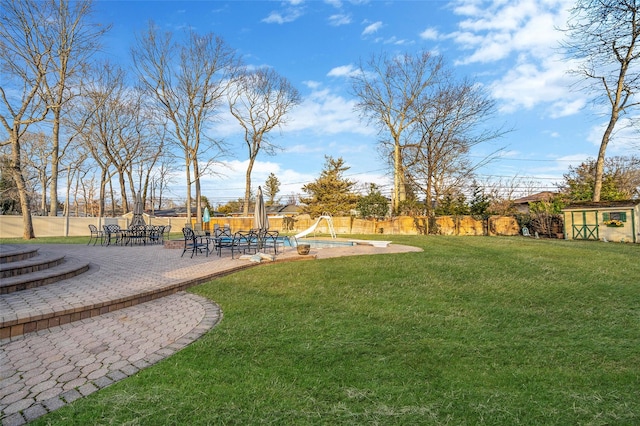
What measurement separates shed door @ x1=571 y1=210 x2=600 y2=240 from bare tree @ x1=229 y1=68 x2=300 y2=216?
839 inches

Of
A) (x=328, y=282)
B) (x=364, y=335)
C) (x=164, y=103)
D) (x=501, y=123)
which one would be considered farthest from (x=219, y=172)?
(x=364, y=335)

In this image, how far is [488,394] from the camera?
7.77ft

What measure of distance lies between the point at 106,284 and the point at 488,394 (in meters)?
5.92

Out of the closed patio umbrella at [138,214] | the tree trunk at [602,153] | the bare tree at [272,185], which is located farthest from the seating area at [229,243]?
the bare tree at [272,185]

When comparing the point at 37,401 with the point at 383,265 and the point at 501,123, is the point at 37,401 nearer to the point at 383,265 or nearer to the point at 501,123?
the point at 383,265

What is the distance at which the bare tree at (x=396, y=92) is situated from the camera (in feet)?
75.9

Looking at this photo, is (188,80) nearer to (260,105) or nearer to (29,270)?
(260,105)

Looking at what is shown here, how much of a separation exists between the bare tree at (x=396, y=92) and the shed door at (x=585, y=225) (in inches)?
383

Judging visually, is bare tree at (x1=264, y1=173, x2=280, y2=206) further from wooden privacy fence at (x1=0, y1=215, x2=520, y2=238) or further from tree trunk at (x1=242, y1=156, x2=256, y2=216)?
wooden privacy fence at (x1=0, y1=215, x2=520, y2=238)

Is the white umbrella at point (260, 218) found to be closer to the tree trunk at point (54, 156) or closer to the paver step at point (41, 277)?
the paver step at point (41, 277)

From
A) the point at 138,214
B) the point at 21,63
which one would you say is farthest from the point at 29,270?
the point at 21,63

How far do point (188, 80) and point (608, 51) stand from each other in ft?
81.0

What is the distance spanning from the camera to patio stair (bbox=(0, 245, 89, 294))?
17.0 feet

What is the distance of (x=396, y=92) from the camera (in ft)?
78.5
